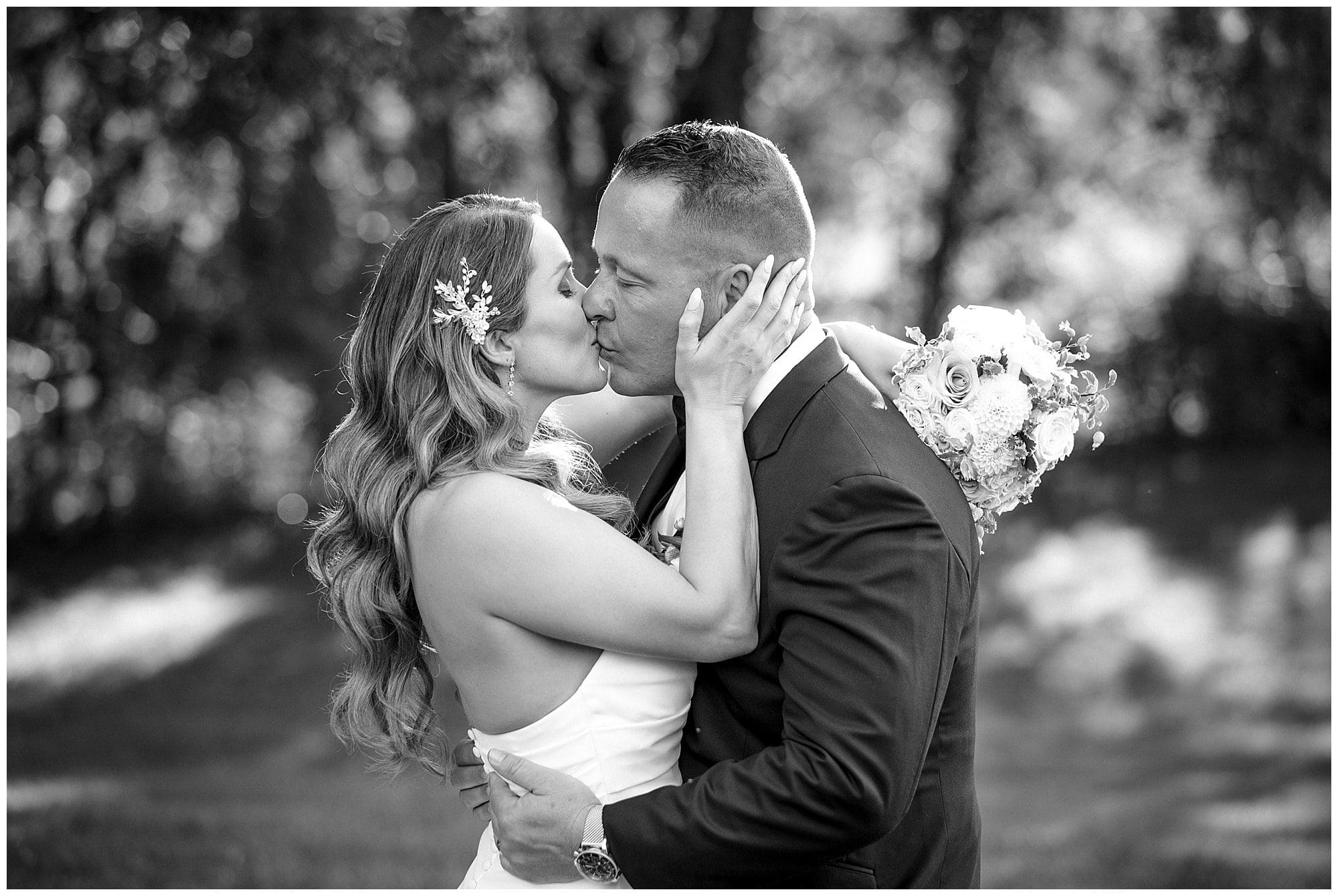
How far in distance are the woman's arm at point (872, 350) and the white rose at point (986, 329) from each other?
0.31 m

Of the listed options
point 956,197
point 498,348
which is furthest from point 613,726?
point 956,197

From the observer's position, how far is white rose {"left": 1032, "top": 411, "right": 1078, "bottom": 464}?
9.03 feet

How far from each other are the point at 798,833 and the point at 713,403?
893 millimetres

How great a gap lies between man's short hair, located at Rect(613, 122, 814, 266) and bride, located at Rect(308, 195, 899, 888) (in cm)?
10

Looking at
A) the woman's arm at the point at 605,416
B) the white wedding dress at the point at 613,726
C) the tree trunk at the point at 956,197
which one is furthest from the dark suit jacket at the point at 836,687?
the tree trunk at the point at 956,197

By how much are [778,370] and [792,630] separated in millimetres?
630

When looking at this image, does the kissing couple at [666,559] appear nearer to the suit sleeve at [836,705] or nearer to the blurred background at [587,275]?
the suit sleeve at [836,705]

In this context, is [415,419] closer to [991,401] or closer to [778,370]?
[778,370]

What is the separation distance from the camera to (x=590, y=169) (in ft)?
41.4

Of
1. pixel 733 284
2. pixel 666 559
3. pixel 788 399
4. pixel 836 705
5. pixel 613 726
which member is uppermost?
pixel 733 284

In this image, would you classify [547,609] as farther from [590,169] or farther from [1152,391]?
[1152,391]

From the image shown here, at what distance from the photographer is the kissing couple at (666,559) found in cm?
247

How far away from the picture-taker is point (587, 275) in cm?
905

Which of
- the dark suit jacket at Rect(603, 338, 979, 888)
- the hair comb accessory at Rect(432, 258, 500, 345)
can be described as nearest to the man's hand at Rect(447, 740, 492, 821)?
the dark suit jacket at Rect(603, 338, 979, 888)
